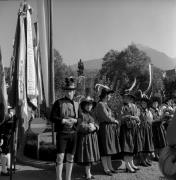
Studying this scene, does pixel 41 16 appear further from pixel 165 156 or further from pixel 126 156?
pixel 165 156

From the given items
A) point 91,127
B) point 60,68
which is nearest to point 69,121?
point 91,127

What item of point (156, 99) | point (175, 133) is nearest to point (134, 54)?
point (156, 99)

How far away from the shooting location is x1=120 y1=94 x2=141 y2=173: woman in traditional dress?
21.0 ft

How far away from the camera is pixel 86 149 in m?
5.68

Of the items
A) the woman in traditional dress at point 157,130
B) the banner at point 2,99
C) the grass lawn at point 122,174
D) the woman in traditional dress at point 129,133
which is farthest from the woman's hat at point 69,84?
the woman in traditional dress at point 157,130

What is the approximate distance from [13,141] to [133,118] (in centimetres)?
253

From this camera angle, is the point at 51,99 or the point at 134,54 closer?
the point at 51,99

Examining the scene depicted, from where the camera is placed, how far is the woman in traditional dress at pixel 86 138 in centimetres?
563

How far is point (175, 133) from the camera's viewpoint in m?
1.84

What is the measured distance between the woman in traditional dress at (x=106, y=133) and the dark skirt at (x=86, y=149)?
1.04 ft

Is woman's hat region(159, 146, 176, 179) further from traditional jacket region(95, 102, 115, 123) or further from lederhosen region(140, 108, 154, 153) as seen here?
lederhosen region(140, 108, 154, 153)

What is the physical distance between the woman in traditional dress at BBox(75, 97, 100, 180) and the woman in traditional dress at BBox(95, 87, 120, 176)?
0.36m

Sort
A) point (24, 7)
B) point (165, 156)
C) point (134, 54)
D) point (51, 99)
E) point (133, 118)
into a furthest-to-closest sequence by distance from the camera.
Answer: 1. point (134, 54)
2. point (51, 99)
3. point (133, 118)
4. point (24, 7)
5. point (165, 156)

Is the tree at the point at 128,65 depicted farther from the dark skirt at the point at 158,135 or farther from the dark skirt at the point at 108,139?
the dark skirt at the point at 108,139
